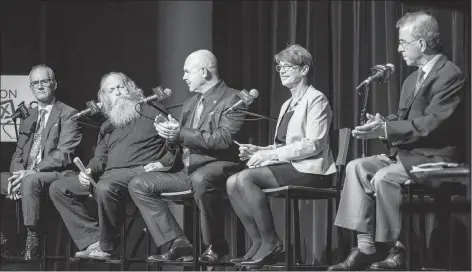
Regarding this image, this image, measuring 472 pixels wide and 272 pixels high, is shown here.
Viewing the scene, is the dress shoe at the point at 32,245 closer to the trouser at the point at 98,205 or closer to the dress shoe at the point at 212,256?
the trouser at the point at 98,205

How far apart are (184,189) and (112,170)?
26.1 inches

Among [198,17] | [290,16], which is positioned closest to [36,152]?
[198,17]

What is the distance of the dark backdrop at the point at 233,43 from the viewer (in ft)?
19.6

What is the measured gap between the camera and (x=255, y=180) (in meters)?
5.42

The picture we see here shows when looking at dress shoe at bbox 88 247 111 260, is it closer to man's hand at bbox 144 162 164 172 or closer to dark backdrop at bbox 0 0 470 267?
man's hand at bbox 144 162 164 172

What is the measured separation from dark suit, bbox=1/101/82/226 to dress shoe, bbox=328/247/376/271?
7.35 feet

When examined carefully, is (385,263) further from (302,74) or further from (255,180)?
(302,74)

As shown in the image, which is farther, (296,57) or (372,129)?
(296,57)

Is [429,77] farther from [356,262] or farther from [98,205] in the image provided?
[98,205]

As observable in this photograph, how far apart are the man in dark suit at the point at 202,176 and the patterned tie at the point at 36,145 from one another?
42.8 inches

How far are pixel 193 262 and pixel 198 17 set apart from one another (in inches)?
84.3

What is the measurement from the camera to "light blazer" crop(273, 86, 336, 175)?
5.41m

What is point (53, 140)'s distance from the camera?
660 cm

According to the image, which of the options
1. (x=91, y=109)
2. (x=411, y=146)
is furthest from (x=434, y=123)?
(x=91, y=109)
